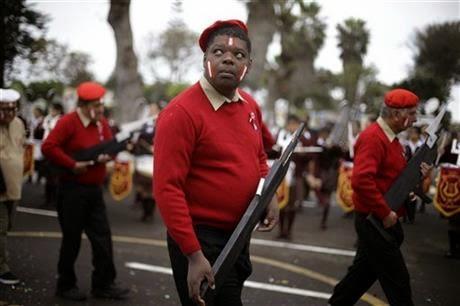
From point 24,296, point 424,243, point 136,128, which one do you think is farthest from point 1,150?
point 424,243

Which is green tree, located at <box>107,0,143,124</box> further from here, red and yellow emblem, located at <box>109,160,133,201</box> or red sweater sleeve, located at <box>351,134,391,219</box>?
red sweater sleeve, located at <box>351,134,391,219</box>

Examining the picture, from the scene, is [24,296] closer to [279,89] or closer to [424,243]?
[424,243]

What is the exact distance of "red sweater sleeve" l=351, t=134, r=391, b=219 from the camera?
388 cm

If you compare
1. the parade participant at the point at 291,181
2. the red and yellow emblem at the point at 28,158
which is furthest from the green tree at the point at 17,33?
the parade participant at the point at 291,181

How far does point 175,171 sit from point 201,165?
21 centimetres

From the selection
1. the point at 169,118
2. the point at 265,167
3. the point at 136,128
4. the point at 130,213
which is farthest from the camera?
the point at 130,213

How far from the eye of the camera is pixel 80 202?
5055 millimetres

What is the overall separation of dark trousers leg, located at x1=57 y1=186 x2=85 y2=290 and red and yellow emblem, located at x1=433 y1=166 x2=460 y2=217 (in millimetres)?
3410

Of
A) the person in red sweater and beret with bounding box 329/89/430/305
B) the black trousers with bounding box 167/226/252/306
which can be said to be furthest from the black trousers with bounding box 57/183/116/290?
the black trousers with bounding box 167/226/252/306

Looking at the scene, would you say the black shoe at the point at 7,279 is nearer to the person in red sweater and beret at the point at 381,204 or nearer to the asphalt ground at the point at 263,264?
the asphalt ground at the point at 263,264

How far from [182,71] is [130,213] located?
3478 centimetres

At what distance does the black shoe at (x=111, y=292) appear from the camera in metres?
5.06

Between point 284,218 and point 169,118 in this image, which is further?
point 284,218

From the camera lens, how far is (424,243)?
4688 mm
